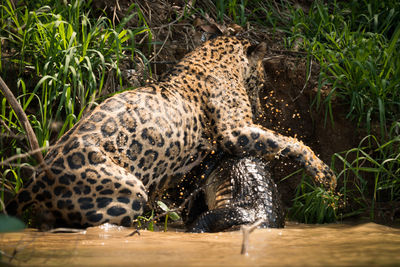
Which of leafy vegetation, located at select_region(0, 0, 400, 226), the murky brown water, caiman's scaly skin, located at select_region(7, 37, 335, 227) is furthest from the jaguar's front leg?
the murky brown water

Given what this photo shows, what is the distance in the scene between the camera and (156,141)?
3.78 meters

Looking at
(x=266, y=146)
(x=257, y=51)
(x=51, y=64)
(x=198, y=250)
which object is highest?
(x=257, y=51)

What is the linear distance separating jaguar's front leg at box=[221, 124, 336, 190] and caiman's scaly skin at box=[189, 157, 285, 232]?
8cm

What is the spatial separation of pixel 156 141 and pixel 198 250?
1623 mm

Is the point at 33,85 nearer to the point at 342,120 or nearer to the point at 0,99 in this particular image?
the point at 0,99

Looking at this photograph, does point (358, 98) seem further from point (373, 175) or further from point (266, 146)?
point (266, 146)

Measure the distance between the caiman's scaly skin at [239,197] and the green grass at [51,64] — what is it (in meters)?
1.24

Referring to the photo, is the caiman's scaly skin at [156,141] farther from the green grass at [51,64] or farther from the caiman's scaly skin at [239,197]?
the green grass at [51,64]

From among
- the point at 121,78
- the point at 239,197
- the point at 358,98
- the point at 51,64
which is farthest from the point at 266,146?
the point at 51,64

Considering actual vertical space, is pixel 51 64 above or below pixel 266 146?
above

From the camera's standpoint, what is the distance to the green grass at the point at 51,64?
Answer: 13.8 ft

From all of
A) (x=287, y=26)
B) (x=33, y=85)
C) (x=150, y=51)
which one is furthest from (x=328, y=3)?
(x=33, y=85)

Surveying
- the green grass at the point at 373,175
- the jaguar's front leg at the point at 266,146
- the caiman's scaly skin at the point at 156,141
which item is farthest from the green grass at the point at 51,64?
the green grass at the point at 373,175

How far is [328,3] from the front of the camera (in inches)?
251
